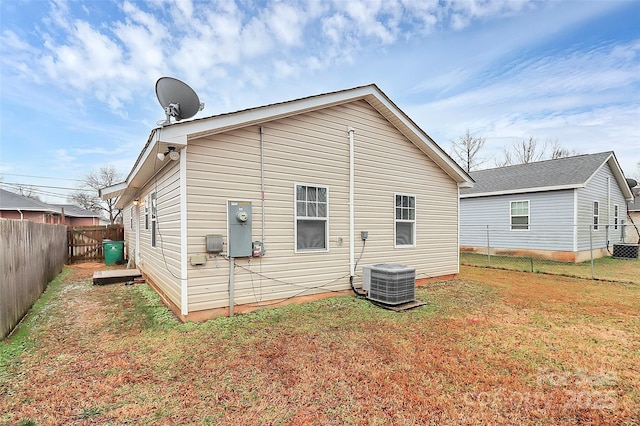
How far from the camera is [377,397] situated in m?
2.72

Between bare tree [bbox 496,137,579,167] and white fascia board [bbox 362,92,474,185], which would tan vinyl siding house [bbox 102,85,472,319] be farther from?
bare tree [bbox 496,137,579,167]

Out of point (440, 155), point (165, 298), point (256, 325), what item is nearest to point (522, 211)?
point (440, 155)

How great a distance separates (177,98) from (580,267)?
550 inches

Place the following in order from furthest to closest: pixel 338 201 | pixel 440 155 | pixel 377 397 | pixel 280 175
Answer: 1. pixel 440 155
2. pixel 338 201
3. pixel 280 175
4. pixel 377 397

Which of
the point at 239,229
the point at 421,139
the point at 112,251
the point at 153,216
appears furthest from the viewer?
the point at 112,251

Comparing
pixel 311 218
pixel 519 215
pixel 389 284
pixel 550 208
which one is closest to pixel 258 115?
pixel 311 218

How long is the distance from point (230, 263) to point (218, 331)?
1076 mm

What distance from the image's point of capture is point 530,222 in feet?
43.9

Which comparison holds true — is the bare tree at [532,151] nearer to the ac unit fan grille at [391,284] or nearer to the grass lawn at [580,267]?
the grass lawn at [580,267]

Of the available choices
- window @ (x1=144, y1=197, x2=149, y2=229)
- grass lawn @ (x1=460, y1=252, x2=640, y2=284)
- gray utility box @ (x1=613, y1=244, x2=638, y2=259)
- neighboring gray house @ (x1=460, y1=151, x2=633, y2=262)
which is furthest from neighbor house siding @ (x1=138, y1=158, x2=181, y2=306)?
gray utility box @ (x1=613, y1=244, x2=638, y2=259)

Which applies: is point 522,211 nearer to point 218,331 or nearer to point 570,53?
point 570,53

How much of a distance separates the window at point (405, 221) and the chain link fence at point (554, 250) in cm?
532

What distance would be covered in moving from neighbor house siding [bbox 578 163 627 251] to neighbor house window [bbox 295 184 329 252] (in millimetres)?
11027

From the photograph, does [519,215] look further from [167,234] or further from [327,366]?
[167,234]
